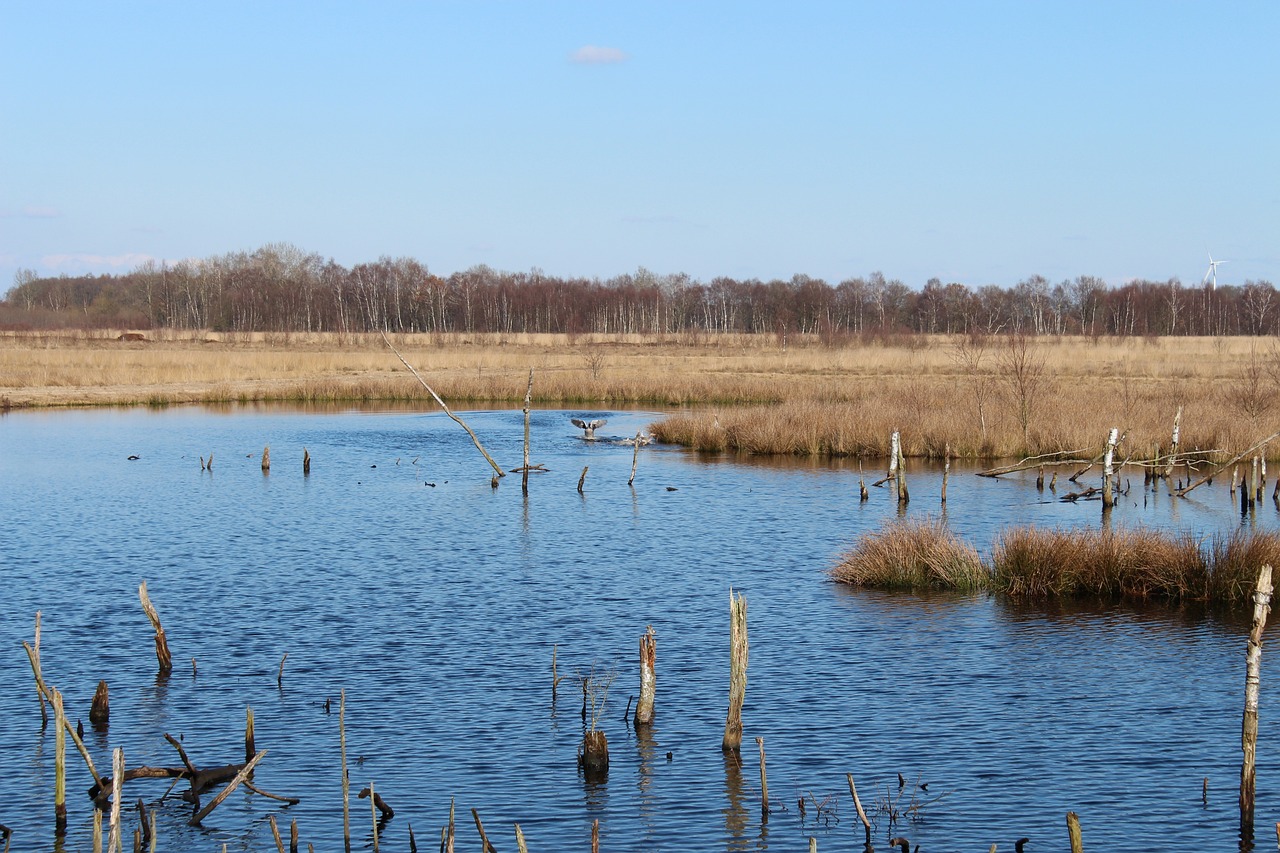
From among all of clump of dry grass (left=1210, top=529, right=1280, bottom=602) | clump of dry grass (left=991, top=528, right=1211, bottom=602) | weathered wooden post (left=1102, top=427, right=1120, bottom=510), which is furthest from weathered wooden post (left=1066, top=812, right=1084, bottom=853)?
weathered wooden post (left=1102, top=427, right=1120, bottom=510)

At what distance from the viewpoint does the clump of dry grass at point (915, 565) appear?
635 inches

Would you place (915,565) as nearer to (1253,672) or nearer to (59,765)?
(1253,672)

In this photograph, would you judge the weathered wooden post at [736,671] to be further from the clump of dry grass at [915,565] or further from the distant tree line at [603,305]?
the distant tree line at [603,305]

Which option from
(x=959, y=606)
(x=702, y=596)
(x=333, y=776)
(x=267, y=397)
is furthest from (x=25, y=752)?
(x=267, y=397)

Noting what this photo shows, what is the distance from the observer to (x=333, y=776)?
9586 millimetres

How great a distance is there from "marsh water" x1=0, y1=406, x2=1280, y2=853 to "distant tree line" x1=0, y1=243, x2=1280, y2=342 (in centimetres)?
7556

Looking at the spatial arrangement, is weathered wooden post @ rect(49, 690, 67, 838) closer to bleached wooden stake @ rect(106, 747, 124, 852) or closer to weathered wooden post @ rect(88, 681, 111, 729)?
bleached wooden stake @ rect(106, 747, 124, 852)

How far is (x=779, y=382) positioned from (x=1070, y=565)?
106 feet

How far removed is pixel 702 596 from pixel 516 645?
135 inches

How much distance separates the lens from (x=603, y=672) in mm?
12352

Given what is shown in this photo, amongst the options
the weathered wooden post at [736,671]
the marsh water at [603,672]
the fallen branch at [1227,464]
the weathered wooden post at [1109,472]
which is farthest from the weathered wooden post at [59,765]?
the weathered wooden post at [1109,472]

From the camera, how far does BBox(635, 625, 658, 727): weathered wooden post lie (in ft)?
31.8

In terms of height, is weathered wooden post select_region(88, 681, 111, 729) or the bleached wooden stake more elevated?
the bleached wooden stake

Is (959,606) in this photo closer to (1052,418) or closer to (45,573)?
(45,573)
